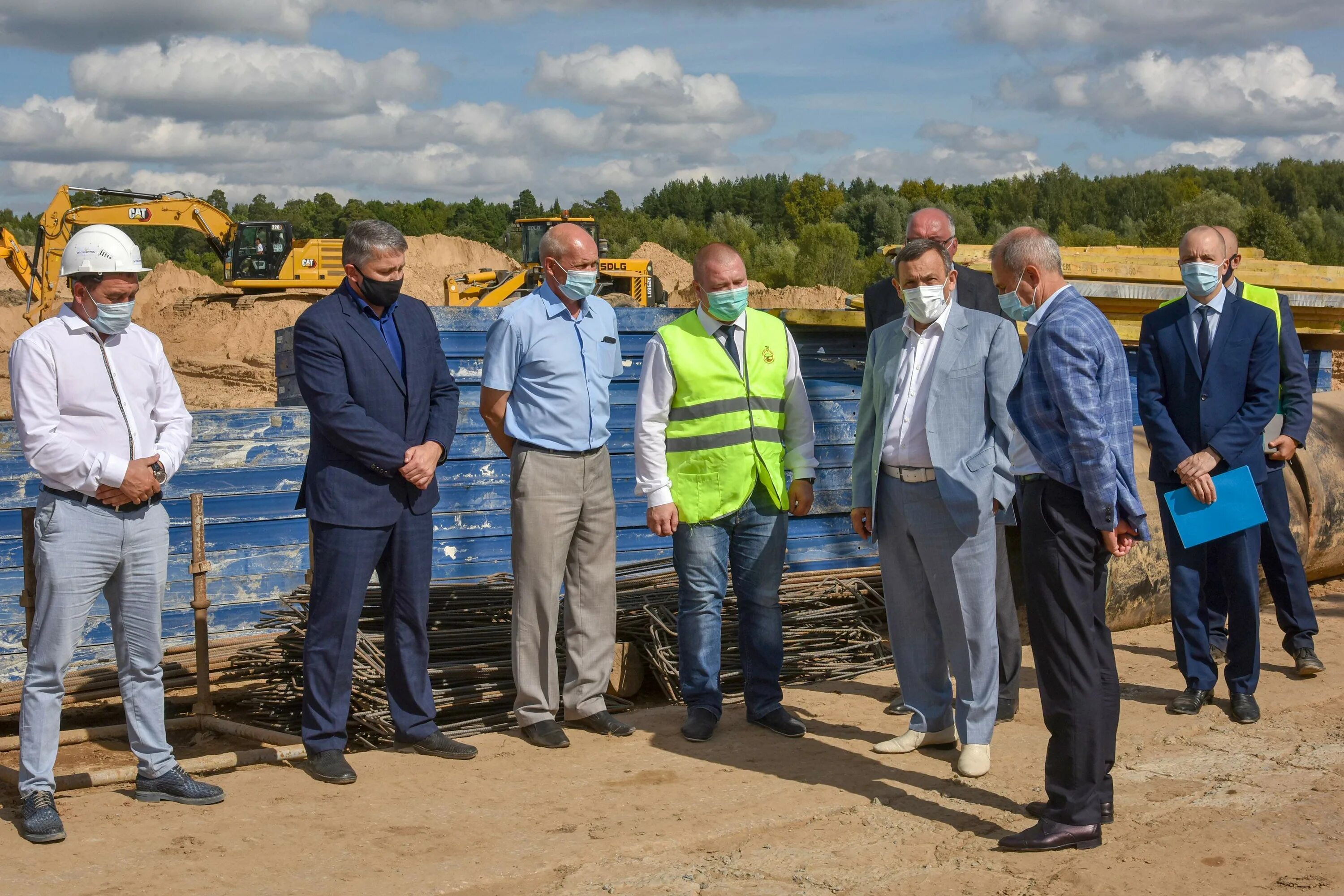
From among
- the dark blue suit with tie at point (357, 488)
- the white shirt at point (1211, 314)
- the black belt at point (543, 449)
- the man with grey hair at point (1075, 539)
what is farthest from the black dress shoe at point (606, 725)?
the white shirt at point (1211, 314)

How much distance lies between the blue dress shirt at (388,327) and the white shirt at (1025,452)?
2472 mm

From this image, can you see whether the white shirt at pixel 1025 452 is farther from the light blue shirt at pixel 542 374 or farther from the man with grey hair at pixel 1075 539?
the light blue shirt at pixel 542 374

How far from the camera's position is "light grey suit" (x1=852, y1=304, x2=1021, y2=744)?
189 inches

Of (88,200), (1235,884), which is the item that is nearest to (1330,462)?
(1235,884)

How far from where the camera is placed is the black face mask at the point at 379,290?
16.6ft

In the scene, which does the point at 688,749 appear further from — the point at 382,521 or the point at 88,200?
the point at 88,200

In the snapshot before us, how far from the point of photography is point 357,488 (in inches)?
196

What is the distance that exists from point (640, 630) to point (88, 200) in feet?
79.4

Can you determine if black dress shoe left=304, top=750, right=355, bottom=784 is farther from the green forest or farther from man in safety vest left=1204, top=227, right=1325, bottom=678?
the green forest

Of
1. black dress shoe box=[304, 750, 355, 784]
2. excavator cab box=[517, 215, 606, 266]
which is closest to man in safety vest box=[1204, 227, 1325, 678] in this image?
black dress shoe box=[304, 750, 355, 784]

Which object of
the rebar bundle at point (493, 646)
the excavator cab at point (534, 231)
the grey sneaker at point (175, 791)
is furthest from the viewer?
the excavator cab at point (534, 231)

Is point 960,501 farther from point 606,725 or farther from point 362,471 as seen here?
point 362,471

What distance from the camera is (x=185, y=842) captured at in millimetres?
4203

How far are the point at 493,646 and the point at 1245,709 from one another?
144 inches
